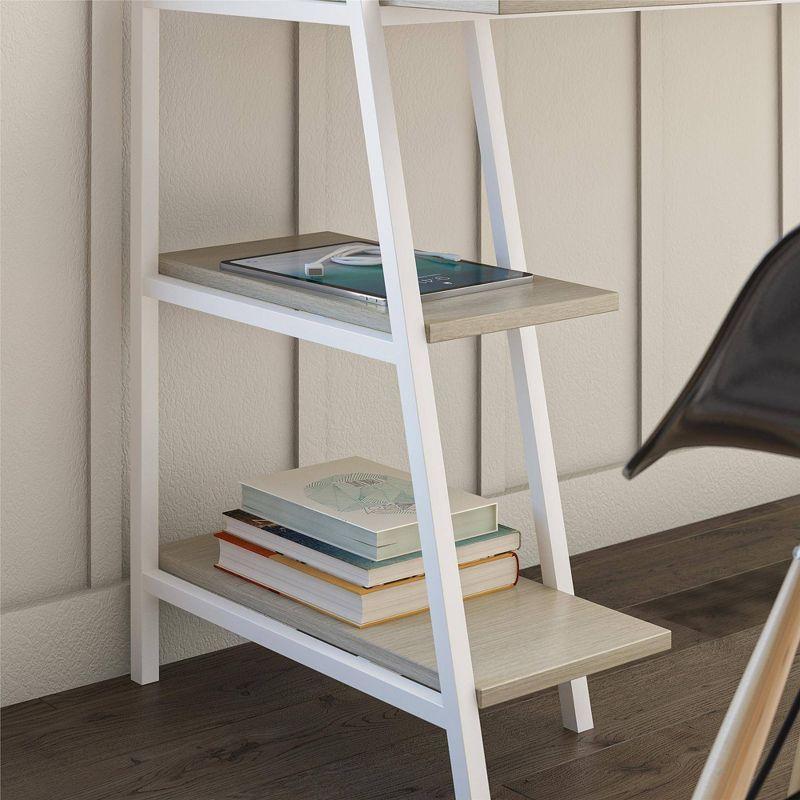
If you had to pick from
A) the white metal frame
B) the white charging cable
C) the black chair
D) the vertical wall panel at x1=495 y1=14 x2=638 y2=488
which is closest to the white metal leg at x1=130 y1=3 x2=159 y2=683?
the white metal frame

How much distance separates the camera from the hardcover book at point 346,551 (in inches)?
57.1

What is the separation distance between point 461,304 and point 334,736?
0.59m

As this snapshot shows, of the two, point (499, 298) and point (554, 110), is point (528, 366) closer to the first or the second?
point (499, 298)

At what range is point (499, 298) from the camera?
137 centimetres

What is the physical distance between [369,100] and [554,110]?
0.89 metres

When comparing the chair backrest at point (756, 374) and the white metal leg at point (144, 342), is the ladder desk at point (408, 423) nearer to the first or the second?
the white metal leg at point (144, 342)

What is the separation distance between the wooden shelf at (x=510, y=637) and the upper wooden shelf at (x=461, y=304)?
35 cm

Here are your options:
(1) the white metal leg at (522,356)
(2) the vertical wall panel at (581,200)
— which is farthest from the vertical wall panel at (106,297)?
(2) the vertical wall panel at (581,200)

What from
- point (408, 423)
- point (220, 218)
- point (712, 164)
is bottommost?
point (408, 423)

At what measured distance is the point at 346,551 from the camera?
148 centimetres

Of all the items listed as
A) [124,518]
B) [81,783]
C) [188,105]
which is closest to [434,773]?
[81,783]

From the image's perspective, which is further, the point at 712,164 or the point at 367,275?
the point at 712,164

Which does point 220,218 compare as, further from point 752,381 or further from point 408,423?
point 752,381

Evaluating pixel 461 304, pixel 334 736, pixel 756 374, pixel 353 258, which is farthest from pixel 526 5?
pixel 334 736
